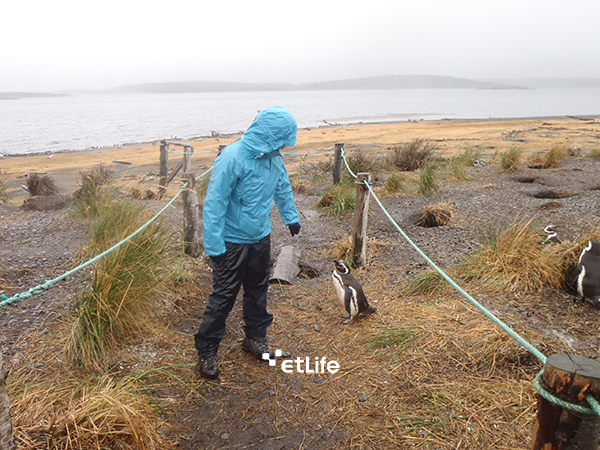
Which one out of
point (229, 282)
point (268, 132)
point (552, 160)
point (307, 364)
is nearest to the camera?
point (268, 132)

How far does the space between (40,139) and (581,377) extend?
3701 cm

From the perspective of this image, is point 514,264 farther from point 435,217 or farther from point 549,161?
point 549,161

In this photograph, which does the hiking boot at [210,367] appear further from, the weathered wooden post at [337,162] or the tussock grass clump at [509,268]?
the weathered wooden post at [337,162]

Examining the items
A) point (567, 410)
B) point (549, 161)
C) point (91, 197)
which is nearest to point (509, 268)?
point (567, 410)

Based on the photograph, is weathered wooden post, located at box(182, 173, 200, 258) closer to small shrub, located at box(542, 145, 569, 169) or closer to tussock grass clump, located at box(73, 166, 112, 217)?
tussock grass clump, located at box(73, 166, 112, 217)

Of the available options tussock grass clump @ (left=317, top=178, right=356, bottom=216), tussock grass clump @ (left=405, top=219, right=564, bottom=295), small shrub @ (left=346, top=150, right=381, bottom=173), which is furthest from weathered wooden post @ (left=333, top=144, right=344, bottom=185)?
tussock grass clump @ (left=405, top=219, right=564, bottom=295)

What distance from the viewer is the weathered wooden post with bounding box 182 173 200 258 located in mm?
4996

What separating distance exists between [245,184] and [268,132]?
1.28ft

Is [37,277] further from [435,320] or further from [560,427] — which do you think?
[560,427]

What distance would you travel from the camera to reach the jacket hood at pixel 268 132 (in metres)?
2.95

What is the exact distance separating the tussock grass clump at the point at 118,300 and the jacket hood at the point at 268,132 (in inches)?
52.3

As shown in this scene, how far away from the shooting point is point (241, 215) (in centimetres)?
304

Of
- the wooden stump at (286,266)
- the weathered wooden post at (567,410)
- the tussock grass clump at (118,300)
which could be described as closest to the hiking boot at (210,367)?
the tussock grass clump at (118,300)

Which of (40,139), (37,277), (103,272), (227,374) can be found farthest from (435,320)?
(40,139)
